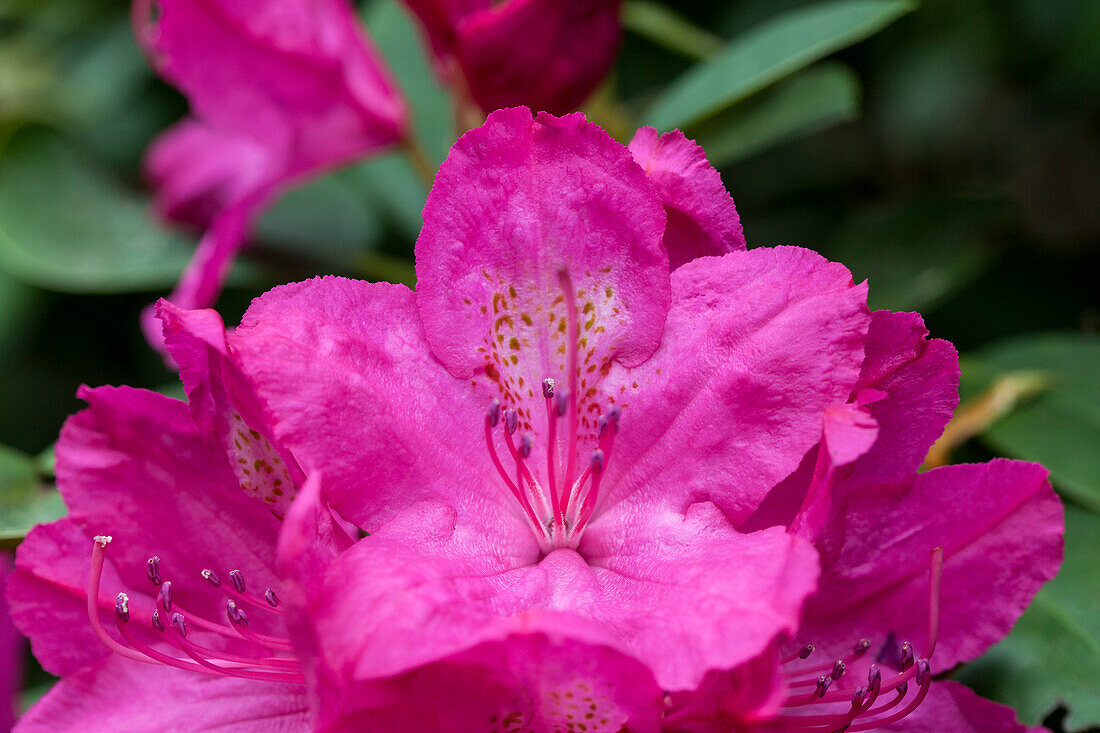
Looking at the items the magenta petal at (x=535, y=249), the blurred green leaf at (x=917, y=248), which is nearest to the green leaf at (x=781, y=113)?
the blurred green leaf at (x=917, y=248)

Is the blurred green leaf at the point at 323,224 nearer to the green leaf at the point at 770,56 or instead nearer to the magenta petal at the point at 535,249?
the green leaf at the point at 770,56

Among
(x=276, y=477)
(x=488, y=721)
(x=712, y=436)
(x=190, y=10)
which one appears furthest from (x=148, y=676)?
(x=190, y=10)

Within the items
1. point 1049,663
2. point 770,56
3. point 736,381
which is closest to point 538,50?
point 770,56

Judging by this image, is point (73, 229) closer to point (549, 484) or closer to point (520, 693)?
point (549, 484)

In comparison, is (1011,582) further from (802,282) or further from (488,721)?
(488,721)

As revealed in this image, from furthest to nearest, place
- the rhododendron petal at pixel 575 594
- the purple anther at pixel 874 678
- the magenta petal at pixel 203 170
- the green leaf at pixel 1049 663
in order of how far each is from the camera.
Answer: the magenta petal at pixel 203 170, the green leaf at pixel 1049 663, the purple anther at pixel 874 678, the rhododendron petal at pixel 575 594

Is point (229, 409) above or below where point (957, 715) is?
above
